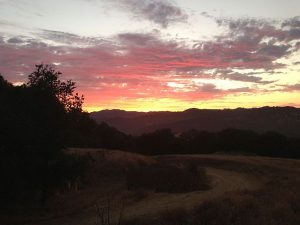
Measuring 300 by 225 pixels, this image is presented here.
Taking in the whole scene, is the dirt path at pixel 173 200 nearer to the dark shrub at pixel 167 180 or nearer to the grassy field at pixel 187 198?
the grassy field at pixel 187 198

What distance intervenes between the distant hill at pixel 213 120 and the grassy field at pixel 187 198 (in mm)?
100581

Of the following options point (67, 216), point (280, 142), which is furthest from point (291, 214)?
point (280, 142)

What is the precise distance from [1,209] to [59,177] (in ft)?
11.6

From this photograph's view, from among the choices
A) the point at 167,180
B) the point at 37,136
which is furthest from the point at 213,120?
the point at 37,136

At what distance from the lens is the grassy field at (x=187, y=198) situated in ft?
60.1

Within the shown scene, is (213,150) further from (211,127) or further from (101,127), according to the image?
(211,127)

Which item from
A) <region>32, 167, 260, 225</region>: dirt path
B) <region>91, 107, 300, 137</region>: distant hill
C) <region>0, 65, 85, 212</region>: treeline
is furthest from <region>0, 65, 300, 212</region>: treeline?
<region>91, 107, 300, 137</region>: distant hill

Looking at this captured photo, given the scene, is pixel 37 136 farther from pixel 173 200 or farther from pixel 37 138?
pixel 173 200

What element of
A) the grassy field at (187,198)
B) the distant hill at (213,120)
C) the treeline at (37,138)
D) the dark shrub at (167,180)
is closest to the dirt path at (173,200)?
the grassy field at (187,198)

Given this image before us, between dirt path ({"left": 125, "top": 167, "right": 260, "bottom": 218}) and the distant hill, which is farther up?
the distant hill

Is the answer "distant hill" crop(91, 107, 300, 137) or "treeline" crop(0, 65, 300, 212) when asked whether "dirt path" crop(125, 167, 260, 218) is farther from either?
"distant hill" crop(91, 107, 300, 137)

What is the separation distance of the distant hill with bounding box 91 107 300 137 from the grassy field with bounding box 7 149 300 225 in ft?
330

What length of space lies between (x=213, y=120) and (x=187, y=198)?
139 meters

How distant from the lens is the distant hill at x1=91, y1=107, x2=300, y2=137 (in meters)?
154
